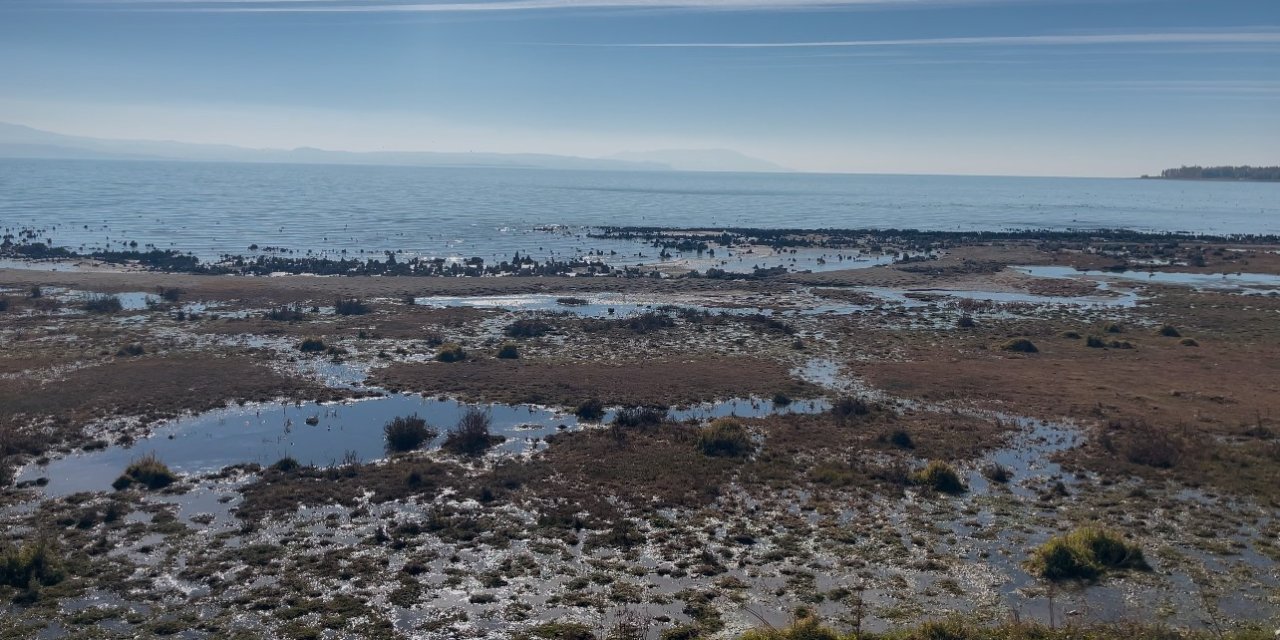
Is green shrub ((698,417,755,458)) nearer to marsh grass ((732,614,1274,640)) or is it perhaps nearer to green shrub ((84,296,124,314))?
marsh grass ((732,614,1274,640))

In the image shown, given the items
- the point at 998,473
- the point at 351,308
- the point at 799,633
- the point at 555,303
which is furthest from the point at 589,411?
the point at 555,303

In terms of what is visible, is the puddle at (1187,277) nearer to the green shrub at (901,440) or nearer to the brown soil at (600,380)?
the brown soil at (600,380)

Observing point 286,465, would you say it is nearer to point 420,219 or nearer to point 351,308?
point 351,308

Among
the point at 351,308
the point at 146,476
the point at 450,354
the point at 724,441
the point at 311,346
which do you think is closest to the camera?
the point at 146,476

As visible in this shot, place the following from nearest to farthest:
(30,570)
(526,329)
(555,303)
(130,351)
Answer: (30,570)
(130,351)
(526,329)
(555,303)

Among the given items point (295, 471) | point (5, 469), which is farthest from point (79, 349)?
point (295, 471)

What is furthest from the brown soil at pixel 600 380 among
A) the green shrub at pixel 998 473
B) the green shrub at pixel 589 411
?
the green shrub at pixel 998 473

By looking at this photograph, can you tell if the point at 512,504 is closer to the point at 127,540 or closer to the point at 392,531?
the point at 392,531
